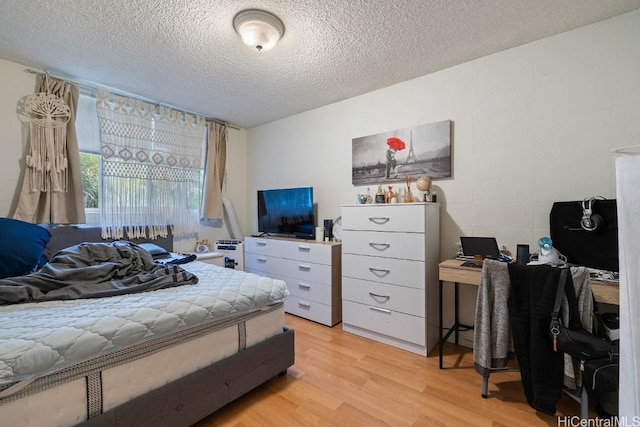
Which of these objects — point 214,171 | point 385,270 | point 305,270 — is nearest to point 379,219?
point 385,270

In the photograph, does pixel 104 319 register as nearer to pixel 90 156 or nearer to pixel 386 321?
pixel 386 321

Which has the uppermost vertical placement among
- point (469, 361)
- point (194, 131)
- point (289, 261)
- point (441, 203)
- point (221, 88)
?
point (221, 88)

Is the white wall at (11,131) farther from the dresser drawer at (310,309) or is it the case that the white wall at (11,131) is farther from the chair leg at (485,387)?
the chair leg at (485,387)

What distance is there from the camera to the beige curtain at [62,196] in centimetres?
230

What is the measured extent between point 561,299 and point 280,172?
Result: 3140 mm

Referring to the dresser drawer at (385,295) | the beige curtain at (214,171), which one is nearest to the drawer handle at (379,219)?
the dresser drawer at (385,295)

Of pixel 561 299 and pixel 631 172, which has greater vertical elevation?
pixel 631 172

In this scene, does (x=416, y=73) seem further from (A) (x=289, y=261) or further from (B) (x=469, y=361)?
(B) (x=469, y=361)

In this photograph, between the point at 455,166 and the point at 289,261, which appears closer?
the point at 455,166

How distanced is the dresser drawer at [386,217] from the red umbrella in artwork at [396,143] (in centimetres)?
70

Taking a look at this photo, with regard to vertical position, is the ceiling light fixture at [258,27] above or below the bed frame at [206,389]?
above

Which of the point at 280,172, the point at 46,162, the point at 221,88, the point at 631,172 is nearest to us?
the point at 631,172

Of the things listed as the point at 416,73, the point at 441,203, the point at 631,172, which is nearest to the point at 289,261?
the point at 441,203

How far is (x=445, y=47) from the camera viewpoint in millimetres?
2090
